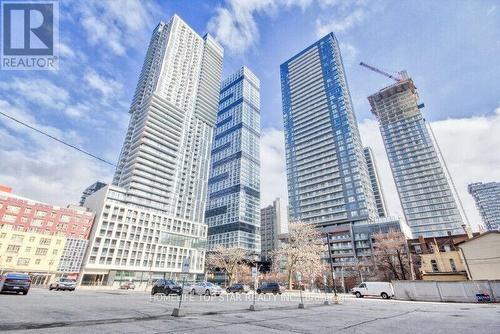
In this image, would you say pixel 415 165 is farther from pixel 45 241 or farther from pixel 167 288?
pixel 45 241

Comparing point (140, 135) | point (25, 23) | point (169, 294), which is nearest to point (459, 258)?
point (169, 294)

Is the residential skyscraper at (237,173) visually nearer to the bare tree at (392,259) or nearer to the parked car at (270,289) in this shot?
the bare tree at (392,259)

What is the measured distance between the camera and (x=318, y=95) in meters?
142

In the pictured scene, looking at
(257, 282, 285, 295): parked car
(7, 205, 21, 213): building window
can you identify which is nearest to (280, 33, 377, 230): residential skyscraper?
(257, 282, 285, 295): parked car

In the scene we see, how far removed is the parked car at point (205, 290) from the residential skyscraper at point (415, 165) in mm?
119532

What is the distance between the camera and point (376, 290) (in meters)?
34.0

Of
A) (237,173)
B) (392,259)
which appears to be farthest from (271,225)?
(392,259)

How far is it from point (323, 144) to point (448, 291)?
10631cm

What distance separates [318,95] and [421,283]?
128 meters

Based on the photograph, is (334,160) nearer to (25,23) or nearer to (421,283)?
(421,283)

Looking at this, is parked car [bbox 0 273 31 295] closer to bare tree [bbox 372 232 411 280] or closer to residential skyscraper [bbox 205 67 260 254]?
bare tree [bbox 372 232 411 280]

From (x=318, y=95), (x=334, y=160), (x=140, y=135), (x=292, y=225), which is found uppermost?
(x=318, y=95)

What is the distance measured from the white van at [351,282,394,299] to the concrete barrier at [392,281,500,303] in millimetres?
2736

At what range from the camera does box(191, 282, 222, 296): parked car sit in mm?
27234
